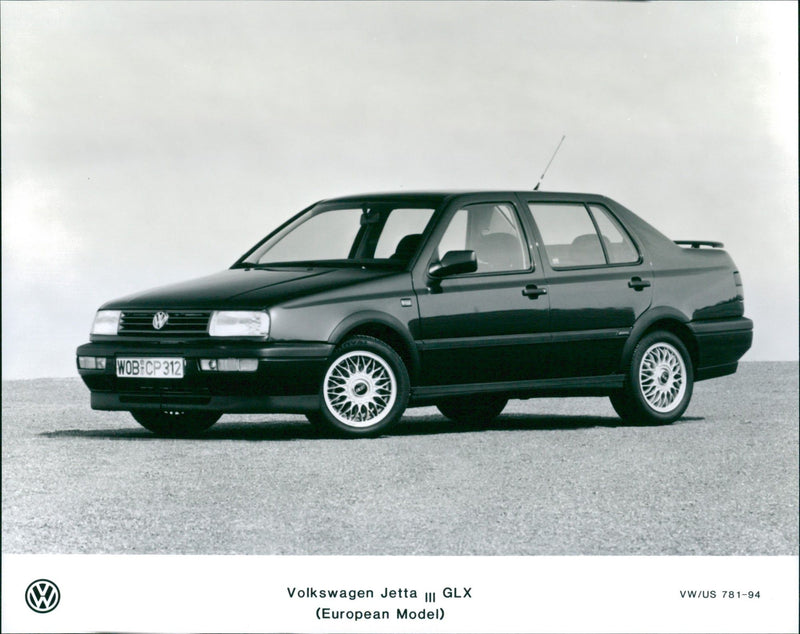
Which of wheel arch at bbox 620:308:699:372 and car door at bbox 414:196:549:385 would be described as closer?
car door at bbox 414:196:549:385

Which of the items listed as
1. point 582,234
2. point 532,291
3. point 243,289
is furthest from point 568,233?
point 243,289

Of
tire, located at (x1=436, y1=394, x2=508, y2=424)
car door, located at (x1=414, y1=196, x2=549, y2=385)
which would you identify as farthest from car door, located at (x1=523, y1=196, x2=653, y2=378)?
tire, located at (x1=436, y1=394, x2=508, y2=424)

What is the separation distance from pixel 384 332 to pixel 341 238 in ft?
2.21

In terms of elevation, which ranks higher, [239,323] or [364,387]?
[239,323]

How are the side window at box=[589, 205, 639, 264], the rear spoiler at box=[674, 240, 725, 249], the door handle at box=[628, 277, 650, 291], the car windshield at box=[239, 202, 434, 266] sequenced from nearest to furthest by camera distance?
1. the car windshield at box=[239, 202, 434, 266]
2. the rear spoiler at box=[674, 240, 725, 249]
3. the door handle at box=[628, 277, 650, 291]
4. the side window at box=[589, 205, 639, 264]

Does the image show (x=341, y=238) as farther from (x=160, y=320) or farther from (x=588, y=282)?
(x=588, y=282)

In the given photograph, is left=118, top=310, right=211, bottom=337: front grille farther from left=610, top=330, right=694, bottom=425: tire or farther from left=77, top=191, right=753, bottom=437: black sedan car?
left=610, top=330, right=694, bottom=425: tire

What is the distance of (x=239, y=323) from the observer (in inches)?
320

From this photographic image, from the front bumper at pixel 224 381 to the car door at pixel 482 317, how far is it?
64cm

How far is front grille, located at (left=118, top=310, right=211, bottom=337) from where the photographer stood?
8.12m

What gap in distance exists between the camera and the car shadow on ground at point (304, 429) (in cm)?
857

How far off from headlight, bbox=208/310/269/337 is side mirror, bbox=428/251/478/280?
100cm

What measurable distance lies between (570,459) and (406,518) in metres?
1.51

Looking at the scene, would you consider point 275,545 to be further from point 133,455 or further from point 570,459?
point 570,459
